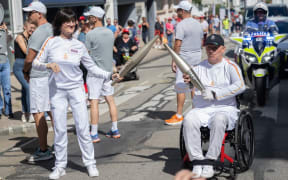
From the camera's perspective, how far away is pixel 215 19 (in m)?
34.4

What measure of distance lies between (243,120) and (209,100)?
419mm

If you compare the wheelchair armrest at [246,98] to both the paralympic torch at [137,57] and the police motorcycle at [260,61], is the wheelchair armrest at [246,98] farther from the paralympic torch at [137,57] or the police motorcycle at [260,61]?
the paralympic torch at [137,57]

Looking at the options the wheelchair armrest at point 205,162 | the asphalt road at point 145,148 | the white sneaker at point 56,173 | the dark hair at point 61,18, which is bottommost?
the asphalt road at point 145,148

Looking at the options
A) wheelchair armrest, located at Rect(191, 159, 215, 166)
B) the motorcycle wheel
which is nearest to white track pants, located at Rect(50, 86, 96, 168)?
wheelchair armrest, located at Rect(191, 159, 215, 166)

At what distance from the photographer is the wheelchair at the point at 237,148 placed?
17.6ft

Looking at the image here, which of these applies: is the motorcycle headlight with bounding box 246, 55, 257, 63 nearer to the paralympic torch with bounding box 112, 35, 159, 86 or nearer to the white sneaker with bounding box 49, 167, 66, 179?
the paralympic torch with bounding box 112, 35, 159, 86

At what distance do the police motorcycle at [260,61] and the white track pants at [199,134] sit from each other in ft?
14.2

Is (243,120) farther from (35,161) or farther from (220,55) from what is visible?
(35,161)

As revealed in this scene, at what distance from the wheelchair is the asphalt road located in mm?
158

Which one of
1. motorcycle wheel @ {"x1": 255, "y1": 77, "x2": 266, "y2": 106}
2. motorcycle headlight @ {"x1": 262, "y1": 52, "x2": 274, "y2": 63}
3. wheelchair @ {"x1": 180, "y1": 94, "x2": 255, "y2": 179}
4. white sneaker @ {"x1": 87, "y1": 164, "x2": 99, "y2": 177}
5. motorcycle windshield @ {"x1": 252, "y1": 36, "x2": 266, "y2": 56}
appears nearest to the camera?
wheelchair @ {"x1": 180, "y1": 94, "x2": 255, "y2": 179}

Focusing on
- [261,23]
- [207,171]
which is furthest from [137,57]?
[261,23]

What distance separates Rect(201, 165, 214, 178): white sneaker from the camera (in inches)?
206

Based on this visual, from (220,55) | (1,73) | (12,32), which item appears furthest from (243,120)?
(12,32)

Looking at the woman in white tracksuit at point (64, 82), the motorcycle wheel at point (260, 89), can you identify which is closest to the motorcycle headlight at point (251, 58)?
the motorcycle wheel at point (260, 89)
